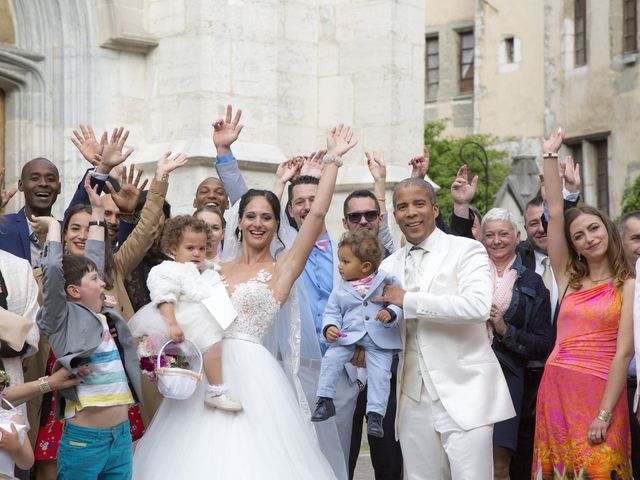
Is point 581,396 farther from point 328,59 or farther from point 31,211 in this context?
point 328,59

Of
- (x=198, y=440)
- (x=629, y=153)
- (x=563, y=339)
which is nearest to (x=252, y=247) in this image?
(x=198, y=440)

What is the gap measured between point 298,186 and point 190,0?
171 inches

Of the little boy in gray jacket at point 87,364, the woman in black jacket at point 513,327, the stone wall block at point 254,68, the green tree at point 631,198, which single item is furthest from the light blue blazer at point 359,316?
the green tree at point 631,198

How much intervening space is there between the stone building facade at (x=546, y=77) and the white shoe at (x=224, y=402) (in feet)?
90.3

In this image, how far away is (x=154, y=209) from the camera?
24.8 feet

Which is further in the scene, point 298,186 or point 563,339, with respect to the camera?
point 298,186

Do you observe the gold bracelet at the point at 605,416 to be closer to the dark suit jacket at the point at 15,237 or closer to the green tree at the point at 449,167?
the dark suit jacket at the point at 15,237

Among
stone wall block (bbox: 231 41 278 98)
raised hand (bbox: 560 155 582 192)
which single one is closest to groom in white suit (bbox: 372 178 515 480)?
raised hand (bbox: 560 155 582 192)

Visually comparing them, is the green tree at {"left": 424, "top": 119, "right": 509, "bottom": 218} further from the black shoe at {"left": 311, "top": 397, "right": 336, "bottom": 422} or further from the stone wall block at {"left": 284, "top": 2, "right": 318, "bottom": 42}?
the black shoe at {"left": 311, "top": 397, "right": 336, "bottom": 422}

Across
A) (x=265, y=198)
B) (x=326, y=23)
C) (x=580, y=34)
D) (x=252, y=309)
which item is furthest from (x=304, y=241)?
(x=580, y=34)

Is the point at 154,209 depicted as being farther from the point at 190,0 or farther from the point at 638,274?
the point at 190,0

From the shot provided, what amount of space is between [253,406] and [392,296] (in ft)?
3.08

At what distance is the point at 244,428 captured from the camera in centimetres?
664

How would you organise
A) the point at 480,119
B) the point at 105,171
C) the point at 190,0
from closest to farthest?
1. the point at 105,171
2. the point at 190,0
3. the point at 480,119
